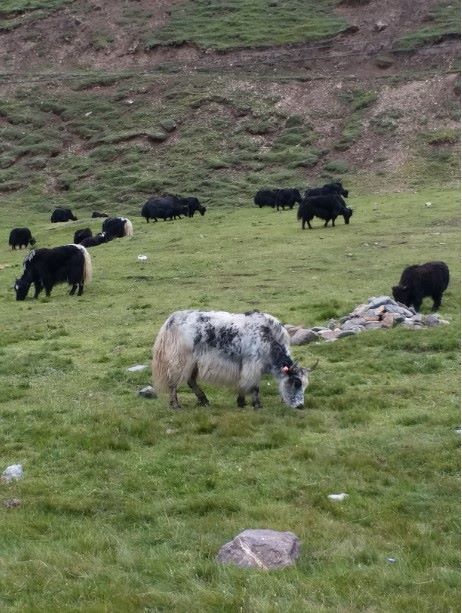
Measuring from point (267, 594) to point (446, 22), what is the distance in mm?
66326

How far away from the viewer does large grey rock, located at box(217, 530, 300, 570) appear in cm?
604

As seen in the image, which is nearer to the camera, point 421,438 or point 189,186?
point 421,438

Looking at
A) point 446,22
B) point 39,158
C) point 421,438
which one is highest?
point 446,22

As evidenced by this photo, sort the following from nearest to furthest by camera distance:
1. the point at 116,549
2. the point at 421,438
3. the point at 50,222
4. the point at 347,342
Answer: the point at 116,549 < the point at 421,438 < the point at 347,342 < the point at 50,222

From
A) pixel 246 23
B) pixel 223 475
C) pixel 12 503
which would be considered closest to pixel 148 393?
pixel 223 475

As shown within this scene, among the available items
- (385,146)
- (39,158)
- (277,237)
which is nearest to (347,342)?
(277,237)

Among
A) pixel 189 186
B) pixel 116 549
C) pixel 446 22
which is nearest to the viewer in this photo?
pixel 116 549

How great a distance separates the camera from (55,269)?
73.0ft

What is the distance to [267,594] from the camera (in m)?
5.54

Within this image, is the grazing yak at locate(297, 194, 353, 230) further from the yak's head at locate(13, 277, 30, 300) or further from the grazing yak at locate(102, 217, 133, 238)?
the yak's head at locate(13, 277, 30, 300)

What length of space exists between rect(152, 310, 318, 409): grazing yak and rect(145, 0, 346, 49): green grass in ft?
196

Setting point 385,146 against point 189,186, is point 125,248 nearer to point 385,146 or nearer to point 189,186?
point 189,186

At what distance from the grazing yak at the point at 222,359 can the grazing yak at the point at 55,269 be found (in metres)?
11.5

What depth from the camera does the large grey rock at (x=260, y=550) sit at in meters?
6.04
